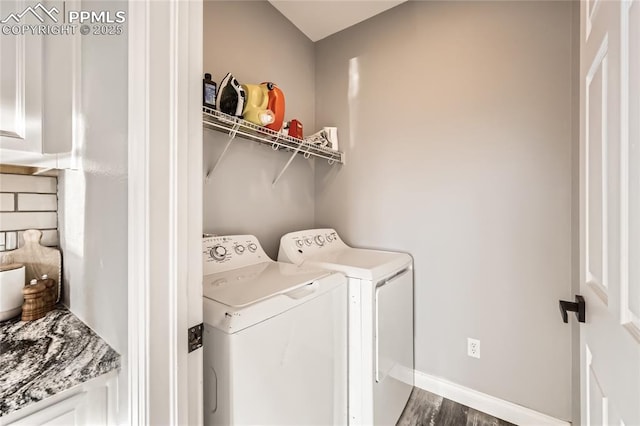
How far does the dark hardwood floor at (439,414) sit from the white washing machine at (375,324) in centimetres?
6

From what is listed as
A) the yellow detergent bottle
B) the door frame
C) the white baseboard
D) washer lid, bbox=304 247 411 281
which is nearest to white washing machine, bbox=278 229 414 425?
washer lid, bbox=304 247 411 281

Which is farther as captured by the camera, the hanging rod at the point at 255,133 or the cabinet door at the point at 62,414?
the hanging rod at the point at 255,133

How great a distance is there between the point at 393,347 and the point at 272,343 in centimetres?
92

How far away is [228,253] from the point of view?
1.46m

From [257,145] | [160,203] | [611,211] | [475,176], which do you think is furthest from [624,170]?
[257,145]

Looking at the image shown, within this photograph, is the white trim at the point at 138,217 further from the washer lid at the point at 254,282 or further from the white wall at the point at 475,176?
the white wall at the point at 475,176

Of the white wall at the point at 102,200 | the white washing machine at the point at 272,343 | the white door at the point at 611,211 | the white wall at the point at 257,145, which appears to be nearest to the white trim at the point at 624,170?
the white door at the point at 611,211

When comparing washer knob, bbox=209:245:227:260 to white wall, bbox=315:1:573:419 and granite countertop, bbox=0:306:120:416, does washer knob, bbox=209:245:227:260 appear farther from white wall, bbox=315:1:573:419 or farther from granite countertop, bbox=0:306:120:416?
white wall, bbox=315:1:573:419

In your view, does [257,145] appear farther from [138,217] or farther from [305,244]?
[138,217]

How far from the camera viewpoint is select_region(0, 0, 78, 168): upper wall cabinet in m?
0.87

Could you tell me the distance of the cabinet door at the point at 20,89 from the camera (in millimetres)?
861

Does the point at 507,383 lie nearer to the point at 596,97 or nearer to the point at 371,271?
the point at 371,271

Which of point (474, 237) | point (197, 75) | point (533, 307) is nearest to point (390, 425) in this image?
point (533, 307)

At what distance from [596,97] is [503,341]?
1479mm
